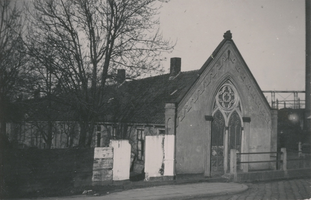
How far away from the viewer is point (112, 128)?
68.9 feet

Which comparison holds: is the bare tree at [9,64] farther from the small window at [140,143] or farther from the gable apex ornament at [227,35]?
the gable apex ornament at [227,35]

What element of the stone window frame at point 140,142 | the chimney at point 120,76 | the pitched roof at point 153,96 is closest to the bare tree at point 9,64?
the chimney at point 120,76

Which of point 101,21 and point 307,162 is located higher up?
point 101,21

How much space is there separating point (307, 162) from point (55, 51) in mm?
15096

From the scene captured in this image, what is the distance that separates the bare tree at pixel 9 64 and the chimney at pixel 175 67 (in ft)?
40.5

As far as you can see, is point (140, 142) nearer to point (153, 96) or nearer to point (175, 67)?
point (153, 96)

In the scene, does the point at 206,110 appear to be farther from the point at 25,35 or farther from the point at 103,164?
the point at 25,35

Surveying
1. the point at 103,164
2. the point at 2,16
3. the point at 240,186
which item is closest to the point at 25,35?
the point at 2,16

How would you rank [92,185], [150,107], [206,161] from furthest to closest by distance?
[150,107]
[206,161]
[92,185]

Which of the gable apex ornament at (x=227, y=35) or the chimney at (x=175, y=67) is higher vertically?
the gable apex ornament at (x=227, y=35)

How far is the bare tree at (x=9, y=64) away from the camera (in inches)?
400

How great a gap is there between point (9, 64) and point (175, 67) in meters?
13.5

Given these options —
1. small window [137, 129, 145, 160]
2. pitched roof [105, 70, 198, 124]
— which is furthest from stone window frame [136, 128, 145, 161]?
pitched roof [105, 70, 198, 124]

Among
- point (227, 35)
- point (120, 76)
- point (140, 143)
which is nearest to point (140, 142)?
point (140, 143)
